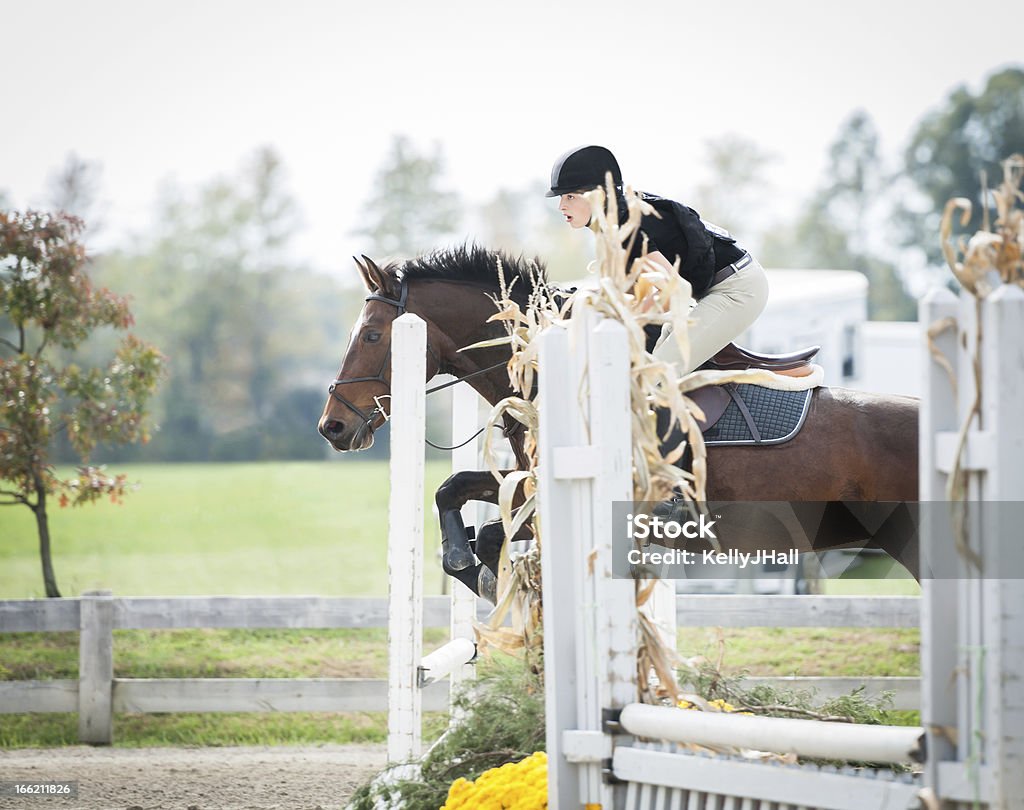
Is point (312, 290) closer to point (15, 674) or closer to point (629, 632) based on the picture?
point (15, 674)

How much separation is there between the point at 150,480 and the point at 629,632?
2659cm

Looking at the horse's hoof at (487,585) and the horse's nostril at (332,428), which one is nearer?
the horse's hoof at (487,585)

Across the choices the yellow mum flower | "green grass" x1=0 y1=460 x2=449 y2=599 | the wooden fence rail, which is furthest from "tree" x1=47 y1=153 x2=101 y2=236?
the yellow mum flower

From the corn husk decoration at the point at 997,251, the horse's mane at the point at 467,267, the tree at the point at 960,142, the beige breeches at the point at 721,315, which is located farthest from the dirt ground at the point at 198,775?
the tree at the point at 960,142

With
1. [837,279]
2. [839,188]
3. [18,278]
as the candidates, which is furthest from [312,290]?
[18,278]

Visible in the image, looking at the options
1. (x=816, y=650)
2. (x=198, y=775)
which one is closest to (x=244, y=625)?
(x=198, y=775)

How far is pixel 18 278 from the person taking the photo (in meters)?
6.98

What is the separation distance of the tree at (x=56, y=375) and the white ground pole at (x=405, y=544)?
4441mm

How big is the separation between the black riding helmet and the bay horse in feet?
1.20

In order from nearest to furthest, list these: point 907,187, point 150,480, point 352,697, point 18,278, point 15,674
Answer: point 352,697 < point 15,674 < point 18,278 < point 150,480 < point 907,187

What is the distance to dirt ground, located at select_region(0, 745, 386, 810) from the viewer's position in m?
4.22

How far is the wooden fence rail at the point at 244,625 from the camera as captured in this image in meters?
5.49

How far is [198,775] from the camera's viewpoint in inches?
188

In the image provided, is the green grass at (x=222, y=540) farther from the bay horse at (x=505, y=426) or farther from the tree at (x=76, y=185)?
the tree at (x=76, y=185)
